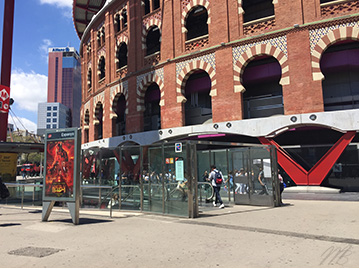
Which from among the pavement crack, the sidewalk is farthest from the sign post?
the pavement crack

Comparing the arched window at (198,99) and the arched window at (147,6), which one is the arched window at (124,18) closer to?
the arched window at (147,6)

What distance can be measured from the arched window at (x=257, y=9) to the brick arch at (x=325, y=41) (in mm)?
5756

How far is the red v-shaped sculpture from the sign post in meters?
11.9

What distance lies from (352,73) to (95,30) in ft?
79.0

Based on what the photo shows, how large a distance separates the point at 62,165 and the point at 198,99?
15707mm

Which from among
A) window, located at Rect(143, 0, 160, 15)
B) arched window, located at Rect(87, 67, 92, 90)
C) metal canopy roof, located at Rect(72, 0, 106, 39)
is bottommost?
arched window, located at Rect(87, 67, 92, 90)

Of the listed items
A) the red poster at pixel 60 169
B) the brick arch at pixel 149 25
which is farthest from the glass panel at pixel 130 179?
the brick arch at pixel 149 25

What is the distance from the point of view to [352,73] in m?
18.8

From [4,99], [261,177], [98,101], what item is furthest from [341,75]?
[4,99]

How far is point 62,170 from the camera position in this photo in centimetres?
941

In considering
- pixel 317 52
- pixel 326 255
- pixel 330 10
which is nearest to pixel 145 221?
pixel 326 255

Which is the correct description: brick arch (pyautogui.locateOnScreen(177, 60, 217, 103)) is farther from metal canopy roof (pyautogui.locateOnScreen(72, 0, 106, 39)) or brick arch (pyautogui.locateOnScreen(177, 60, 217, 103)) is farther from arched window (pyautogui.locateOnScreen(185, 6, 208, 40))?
metal canopy roof (pyautogui.locateOnScreen(72, 0, 106, 39))

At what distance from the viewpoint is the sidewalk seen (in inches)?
201

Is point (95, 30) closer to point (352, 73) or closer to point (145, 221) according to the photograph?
point (352, 73)
